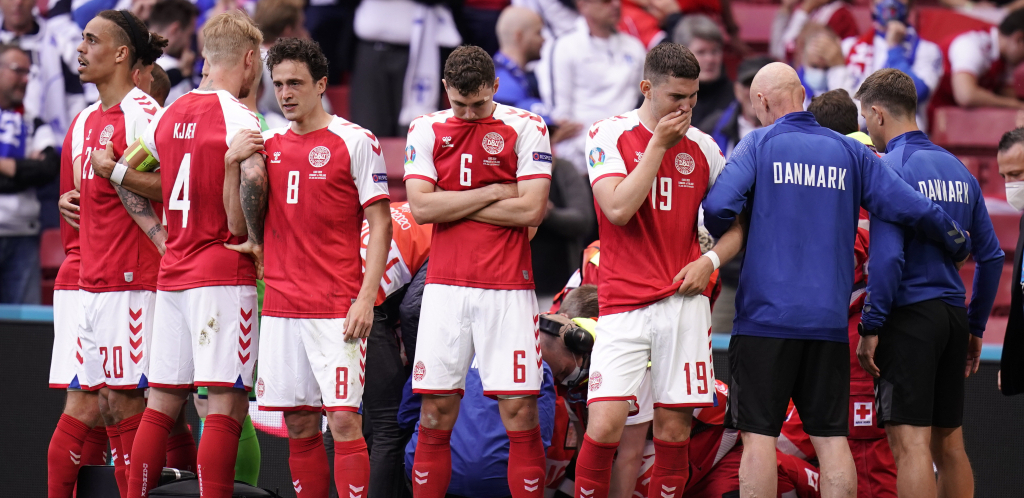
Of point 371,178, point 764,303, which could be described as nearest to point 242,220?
point 371,178

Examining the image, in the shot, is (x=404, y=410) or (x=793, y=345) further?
(x=404, y=410)

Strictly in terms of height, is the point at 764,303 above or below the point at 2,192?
below

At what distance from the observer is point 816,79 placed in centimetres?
888

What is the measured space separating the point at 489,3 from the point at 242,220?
5590 millimetres

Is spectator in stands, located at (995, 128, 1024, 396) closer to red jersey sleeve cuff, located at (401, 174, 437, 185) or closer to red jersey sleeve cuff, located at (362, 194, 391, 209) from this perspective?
red jersey sleeve cuff, located at (401, 174, 437, 185)

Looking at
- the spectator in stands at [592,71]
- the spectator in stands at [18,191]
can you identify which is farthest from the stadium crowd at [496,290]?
the spectator in stands at [592,71]

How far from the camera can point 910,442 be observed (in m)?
4.72

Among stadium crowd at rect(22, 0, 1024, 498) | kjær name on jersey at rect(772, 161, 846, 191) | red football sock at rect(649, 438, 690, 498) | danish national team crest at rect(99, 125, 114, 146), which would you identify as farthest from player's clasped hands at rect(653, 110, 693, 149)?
danish national team crest at rect(99, 125, 114, 146)

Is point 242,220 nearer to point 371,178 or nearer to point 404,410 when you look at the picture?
point 371,178

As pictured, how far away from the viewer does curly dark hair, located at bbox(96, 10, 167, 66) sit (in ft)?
17.9

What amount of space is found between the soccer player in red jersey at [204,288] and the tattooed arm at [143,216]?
0.52ft

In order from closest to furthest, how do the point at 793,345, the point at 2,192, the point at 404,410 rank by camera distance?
1. the point at 793,345
2. the point at 404,410
3. the point at 2,192

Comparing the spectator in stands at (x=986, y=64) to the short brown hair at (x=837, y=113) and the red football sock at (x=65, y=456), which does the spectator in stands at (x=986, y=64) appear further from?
the red football sock at (x=65, y=456)

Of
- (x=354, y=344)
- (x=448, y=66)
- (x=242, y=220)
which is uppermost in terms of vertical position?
(x=448, y=66)
